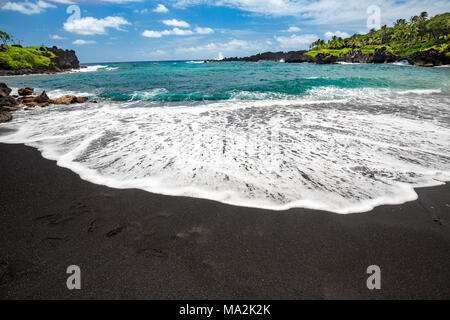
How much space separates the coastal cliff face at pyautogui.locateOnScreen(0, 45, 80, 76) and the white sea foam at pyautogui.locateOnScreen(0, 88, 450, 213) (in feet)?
237

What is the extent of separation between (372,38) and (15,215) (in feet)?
511

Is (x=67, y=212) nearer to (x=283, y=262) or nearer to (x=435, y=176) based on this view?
(x=283, y=262)

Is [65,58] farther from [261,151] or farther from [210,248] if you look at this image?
[210,248]

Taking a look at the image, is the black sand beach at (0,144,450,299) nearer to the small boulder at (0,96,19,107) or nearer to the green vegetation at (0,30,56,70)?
the small boulder at (0,96,19,107)

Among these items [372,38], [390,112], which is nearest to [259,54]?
[372,38]

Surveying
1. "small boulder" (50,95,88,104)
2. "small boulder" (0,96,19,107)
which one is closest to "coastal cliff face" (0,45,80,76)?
"small boulder" (0,96,19,107)

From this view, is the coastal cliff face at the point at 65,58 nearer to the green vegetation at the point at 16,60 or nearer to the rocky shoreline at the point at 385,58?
the green vegetation at the point at 16,60

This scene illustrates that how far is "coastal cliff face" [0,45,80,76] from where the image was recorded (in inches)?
2302

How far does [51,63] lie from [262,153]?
322 ft

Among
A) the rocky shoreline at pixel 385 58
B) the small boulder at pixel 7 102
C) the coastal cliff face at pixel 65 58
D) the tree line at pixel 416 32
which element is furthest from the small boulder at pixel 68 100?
the tree line at pixel 416 32

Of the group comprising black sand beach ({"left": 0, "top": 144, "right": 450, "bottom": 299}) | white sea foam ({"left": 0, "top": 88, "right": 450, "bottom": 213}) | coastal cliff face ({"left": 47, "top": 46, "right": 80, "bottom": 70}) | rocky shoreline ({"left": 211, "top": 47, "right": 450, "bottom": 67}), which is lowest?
black sand beach ({"left": 0, "top": 144, "right": 450, "bottom": 299})

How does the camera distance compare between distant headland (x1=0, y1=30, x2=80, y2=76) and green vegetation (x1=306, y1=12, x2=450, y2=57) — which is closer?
distant headland (x1=0, y1=30, x2=80, y2=76)
